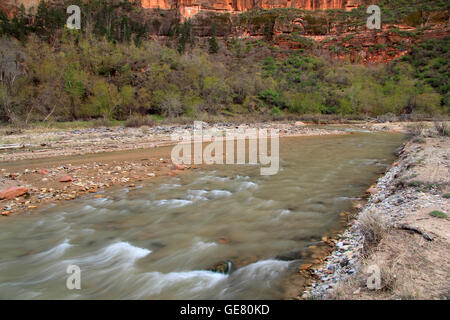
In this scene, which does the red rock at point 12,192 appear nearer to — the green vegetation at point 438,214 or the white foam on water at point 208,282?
the white foam on water at point 208,282

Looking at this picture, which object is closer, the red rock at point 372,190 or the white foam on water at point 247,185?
the red rock at point 372,190

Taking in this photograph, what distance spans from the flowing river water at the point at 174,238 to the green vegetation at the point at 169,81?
17453mm

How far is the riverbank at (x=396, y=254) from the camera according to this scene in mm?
2463

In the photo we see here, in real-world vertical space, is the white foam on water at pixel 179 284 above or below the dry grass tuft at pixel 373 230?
below

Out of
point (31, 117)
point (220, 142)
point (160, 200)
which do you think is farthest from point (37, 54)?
point (160, 200)

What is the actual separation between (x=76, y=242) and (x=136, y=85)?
101ft

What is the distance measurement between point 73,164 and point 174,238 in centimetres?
730

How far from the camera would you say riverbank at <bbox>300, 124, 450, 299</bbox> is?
8.08 ft

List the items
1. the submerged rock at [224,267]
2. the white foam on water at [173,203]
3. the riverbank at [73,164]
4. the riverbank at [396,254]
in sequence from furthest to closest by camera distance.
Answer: the riverbank at [73,164]
the white foam on water at [173,203]
the submerged rock at [224,267]
the riverbank at [396,254]

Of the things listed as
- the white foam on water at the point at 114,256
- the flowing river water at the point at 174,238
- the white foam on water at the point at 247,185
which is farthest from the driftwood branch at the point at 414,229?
the white foam on water at the point at 247,185

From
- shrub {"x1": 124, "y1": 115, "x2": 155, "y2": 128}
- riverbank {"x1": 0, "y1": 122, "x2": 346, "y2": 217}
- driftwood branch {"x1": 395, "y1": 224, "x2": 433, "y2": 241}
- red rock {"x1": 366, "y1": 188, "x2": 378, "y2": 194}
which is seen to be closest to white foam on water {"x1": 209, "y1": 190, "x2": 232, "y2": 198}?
riverbank {"x1": 0, "y1": 122, "x2": 346, "y2": 217}

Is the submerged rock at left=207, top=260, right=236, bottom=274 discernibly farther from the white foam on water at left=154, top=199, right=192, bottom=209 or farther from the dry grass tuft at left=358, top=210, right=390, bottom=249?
the white foam on water at left=154, top=199, right=192, bottom=209

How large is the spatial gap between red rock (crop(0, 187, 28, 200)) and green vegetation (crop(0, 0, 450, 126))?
52.7ft

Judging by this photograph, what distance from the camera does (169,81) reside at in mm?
34531
